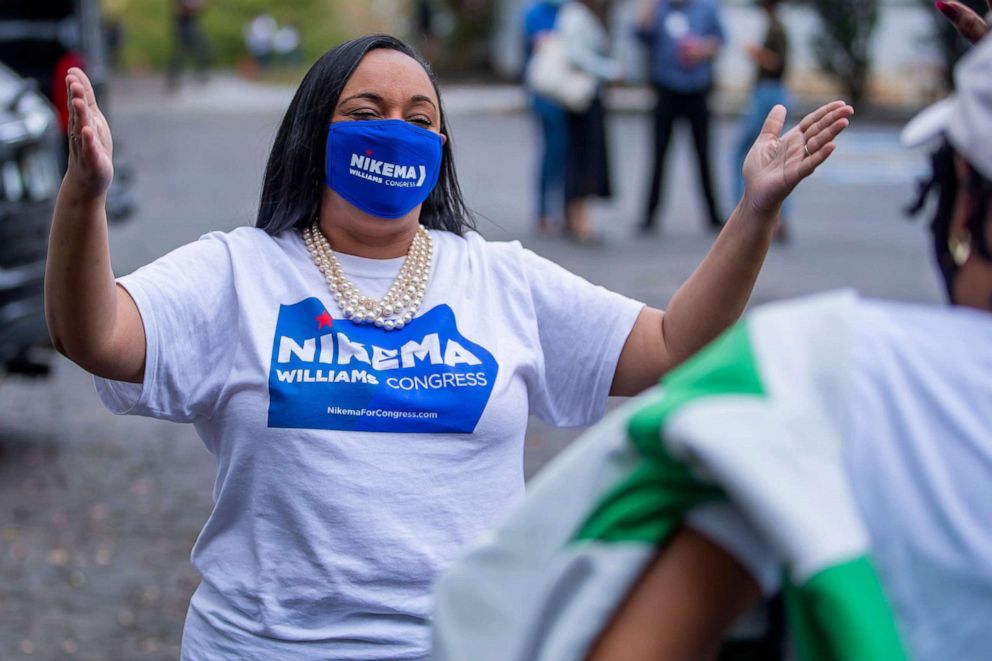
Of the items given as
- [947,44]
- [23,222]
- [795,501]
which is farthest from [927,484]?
[947,44]

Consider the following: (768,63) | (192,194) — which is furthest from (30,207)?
(192,194)

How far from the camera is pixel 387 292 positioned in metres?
2.58

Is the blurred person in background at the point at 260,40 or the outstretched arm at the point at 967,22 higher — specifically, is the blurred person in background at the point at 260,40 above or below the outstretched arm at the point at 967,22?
below

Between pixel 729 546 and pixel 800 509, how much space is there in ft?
0.30

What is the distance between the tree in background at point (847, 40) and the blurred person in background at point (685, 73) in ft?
35.5

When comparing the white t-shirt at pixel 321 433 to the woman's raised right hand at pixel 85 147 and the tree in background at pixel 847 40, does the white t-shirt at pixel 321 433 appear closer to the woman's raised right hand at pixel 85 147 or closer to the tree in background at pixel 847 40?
the woman's raised right hand at pixel 85 147

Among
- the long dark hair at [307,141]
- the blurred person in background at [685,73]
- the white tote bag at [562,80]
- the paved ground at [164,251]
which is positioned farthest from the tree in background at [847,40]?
the long dark hair at [307,141]

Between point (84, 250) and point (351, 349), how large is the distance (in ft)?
1.49

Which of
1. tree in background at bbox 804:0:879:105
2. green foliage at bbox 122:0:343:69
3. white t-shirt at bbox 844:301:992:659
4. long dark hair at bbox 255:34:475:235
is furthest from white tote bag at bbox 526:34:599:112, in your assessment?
green foliage at bbox 122:0:343:69

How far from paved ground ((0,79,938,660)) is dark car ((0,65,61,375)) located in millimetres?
574

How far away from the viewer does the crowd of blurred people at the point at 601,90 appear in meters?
11.1

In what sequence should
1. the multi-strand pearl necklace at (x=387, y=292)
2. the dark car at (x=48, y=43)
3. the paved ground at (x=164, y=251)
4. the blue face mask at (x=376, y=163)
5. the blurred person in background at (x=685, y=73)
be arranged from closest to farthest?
the multi-strand pearl necklace at (x=387, y=292) < the blue face mask at (x=376, y=163) < the paved ground at (x=164, y=251) < the dark car at (x=48, y=43) < the blurred person in background at (x=685, y=73)

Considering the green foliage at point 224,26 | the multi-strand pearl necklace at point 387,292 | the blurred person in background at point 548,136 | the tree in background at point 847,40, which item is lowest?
the green foliage at point 224,26

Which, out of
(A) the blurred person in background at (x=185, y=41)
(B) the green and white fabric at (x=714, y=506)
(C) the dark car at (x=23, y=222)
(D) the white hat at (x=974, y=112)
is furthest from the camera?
(A) the blurred person in background at (x=185, y=41)
